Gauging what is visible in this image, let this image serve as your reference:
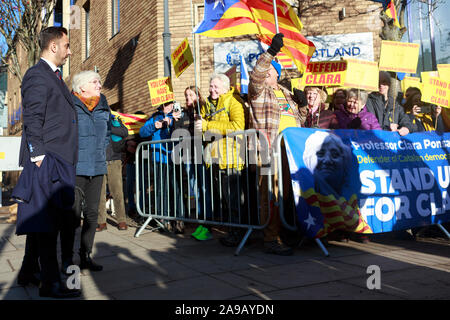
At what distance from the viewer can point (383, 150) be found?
4891mm

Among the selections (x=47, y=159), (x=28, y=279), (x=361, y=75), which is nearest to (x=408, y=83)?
(x=361, y=75)

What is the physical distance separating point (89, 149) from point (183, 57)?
2.89 m

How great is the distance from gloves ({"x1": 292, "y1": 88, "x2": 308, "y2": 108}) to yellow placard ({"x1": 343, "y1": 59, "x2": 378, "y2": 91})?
3.91 feet

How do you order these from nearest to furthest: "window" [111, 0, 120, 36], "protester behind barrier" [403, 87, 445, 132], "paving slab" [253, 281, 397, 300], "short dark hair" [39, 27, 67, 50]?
"paving slab" [253, 281, 397, 300], "short dark hair" [39, 27, 67, 50], "protester behind barrier" [403, 87, 445, 132], "window" [111, 0, 120, 36]

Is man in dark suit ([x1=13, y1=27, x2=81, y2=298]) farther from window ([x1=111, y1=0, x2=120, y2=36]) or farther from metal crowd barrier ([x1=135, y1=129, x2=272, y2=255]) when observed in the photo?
window ([x1=111, y1=0, x2=120, y2=36])

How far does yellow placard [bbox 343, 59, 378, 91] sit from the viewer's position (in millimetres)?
6117

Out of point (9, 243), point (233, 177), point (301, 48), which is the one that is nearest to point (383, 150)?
point (233, 177)

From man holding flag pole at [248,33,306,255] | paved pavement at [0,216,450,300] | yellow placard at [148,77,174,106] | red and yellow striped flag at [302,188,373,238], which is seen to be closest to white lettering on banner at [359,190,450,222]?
red and yellow striped flag at [302,188,373,238]

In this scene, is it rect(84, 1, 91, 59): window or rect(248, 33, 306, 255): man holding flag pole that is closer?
rect(248, 33, 306, 255): man holding flag pole

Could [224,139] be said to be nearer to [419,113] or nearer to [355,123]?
[355,123]

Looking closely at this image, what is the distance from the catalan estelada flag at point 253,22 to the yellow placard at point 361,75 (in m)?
0.67

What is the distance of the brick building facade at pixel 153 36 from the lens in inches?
412

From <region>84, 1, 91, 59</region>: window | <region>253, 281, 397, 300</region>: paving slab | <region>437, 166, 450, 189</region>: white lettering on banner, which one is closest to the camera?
<region>253, 281, 397, 300</region>: paving slab
